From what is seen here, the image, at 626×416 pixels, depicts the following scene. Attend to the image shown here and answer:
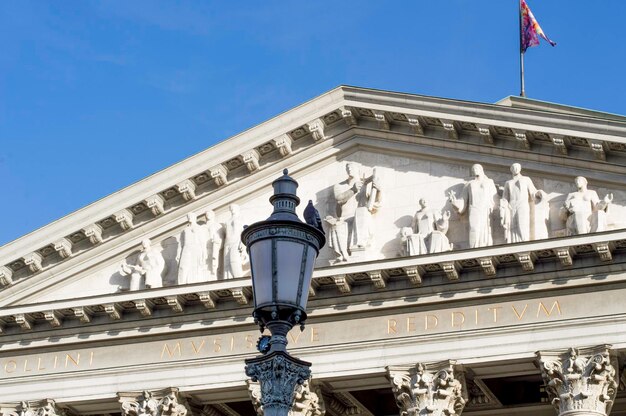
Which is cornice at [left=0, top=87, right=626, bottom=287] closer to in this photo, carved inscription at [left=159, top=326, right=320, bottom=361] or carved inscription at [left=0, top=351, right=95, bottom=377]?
carved inscription at [left=0, top=351, right=95, bottom=377]

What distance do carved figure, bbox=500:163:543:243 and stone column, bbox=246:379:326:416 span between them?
5.55 m

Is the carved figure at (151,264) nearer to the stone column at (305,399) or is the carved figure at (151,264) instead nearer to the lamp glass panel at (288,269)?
the stone column at (305,399)

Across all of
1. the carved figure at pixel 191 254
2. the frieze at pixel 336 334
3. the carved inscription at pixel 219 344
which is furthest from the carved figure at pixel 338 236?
the carved figure at pixel 191 254

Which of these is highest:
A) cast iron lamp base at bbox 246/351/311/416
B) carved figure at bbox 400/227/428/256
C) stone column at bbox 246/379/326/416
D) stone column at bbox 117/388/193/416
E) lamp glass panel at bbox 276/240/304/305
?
carved figure at bbox 400/227/428/256

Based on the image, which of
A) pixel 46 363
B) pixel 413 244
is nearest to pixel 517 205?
pixel 413 244

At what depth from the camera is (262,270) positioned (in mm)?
14883

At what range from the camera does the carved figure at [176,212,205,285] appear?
35125mm

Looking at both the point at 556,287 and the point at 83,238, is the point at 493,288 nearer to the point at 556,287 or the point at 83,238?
the point at 556,287

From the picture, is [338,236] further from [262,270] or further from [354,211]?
[262,270]

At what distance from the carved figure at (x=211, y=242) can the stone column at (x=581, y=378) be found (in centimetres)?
837

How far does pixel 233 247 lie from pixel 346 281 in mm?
3478

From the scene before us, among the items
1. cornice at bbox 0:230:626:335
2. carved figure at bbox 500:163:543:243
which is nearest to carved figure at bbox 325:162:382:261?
cornice at bbox 0:230:626:335

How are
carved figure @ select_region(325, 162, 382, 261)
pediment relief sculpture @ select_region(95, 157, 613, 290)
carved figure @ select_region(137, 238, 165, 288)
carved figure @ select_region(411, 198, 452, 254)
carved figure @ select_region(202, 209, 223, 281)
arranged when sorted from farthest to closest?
carved figure @ select_region(137, 238, 165, 288) → carved figure @ select_region(202, 209, 223, 281) → carved figure @ select_region(325, 162, 382, 261) → carved figure @ select_region(411, 198, 452, 254) → pediment relief sculpture @ select_region(95, 157, 613, 290)

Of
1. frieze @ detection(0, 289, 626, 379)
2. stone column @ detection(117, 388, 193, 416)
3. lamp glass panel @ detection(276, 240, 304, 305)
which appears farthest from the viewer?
stone column @ detection(117, 388, 193, 416)
